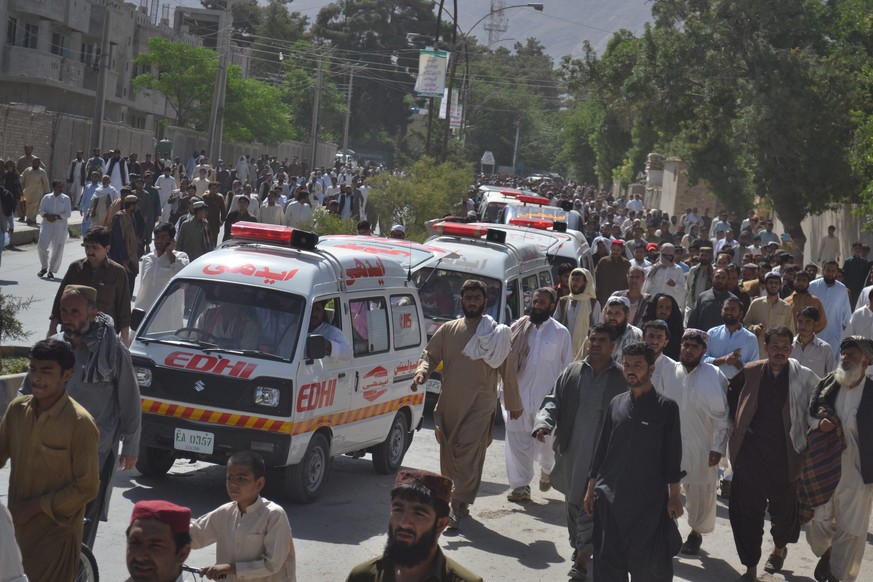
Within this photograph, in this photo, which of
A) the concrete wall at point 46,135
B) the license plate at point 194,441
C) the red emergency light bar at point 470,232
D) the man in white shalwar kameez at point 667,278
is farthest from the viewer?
the concrete wall at point 46,135

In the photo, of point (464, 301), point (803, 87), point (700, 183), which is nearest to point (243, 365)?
point (464, 301)

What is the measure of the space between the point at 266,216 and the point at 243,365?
539 inches

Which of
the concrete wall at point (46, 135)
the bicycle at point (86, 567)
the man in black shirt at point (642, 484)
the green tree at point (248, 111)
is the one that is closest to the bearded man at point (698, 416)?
the man in black shirt at point (642, 484)

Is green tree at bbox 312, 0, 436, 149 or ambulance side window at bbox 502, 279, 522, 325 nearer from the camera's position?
ambulance side window at bbox 502, 279, 522, 325

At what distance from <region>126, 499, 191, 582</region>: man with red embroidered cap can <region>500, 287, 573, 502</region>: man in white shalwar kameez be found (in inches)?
257

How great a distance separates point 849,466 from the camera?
29.6 ft

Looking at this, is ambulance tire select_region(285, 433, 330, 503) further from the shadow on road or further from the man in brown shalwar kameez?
the shadow on road

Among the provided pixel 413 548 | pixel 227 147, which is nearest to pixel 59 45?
pixel 227 147

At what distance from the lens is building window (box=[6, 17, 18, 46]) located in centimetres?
5003

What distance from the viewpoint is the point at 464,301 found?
968 centimetres

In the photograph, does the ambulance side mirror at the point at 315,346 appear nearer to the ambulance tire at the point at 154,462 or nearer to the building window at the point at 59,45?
the ambulance tire at the point at 154,462

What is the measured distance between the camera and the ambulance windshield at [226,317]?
9.84 metres

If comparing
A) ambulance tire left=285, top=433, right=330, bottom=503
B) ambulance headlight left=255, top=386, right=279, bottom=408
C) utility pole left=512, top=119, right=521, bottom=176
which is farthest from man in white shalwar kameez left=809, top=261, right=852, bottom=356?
utility pole left=512, top=119, right=521, bottom=176

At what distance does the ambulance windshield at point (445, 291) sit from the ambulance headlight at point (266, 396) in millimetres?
5197
